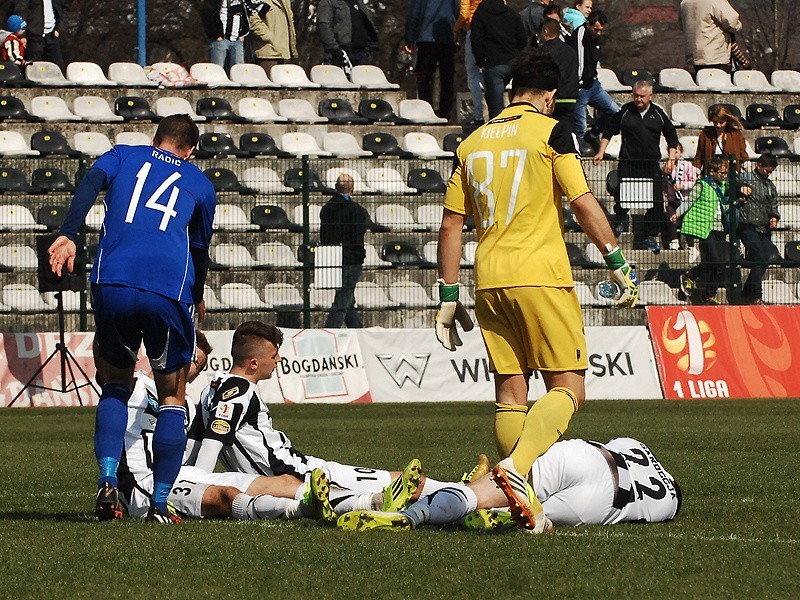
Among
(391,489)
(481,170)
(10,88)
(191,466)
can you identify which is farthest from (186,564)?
(10,88)

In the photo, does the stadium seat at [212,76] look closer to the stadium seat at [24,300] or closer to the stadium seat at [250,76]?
the stadium seat at [250,76]

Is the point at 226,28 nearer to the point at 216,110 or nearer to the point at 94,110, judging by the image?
the point at 216,110

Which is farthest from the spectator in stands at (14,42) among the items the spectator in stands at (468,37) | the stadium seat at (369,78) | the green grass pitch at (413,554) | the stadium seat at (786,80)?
the green grass pitch at (413,554)

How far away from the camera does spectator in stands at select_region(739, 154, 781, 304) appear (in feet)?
67.8

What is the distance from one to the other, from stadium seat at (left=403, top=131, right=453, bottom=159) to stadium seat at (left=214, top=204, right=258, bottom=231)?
465 cm

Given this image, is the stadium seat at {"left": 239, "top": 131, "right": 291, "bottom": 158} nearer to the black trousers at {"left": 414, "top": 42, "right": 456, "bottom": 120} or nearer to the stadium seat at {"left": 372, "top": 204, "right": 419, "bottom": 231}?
the black trousers at {"left": 414, "top": 42, "right": 456, "bottom": 120}

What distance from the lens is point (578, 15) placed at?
22188 mm

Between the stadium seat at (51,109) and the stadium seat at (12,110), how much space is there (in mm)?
225

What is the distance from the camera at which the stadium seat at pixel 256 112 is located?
25.3m

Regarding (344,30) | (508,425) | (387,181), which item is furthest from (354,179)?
(508,425)

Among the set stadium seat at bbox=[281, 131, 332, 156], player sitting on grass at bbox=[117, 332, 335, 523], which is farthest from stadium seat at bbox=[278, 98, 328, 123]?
player sitting on grass at bbox=[117, 332, 335, 523]

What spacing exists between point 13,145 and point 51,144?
1.88ft

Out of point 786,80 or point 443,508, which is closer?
point 443,508

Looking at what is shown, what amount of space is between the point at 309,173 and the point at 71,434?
7.00 m
